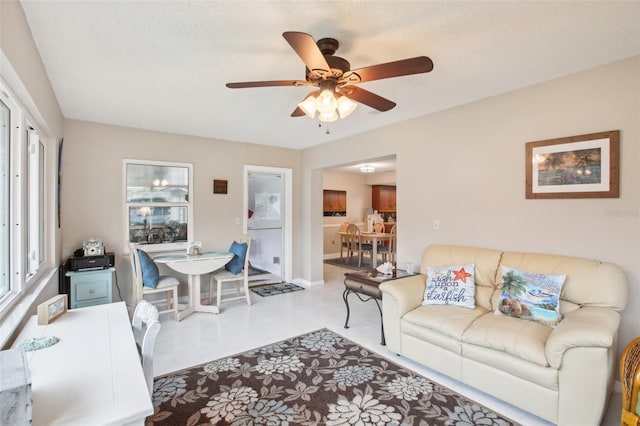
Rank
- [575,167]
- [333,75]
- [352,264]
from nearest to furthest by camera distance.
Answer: [333,75] → [575,167] → [352,264]

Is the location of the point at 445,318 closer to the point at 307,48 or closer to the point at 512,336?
the point at 512,336

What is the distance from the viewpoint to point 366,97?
2158mm

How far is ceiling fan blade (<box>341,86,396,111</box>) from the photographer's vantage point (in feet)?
6.78

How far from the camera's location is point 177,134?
4.40 m

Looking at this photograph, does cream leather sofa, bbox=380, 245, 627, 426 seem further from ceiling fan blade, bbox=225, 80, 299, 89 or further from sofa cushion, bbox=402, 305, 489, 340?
ceiling fan blade, bbox=225, 80, 299, 89

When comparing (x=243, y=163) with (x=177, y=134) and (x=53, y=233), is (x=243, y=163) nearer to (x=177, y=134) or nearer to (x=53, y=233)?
(x=177, y=134)

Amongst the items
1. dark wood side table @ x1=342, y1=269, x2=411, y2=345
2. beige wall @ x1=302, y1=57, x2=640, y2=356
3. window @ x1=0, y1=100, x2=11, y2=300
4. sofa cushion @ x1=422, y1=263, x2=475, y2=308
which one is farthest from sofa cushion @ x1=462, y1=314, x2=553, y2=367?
window @ x1=0, y1=100, x2=11, y2=300

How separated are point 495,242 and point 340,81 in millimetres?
2122

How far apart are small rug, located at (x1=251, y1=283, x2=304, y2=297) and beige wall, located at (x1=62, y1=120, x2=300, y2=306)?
882 mm

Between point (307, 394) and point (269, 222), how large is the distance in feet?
13.3

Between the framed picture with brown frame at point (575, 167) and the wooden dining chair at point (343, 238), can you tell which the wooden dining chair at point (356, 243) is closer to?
the wooden dining chair at point (343, 238)

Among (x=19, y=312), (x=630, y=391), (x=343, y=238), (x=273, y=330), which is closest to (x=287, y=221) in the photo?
(x=273, y=330)

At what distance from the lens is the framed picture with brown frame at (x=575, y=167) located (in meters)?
2.31

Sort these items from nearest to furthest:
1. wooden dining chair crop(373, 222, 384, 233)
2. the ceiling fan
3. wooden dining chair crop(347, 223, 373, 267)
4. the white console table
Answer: the white console table → the ceiling fan → wooden dining chair crop(347, 223, 373, 267) → wooden dining chair crop(373, 222, 384, 233)
